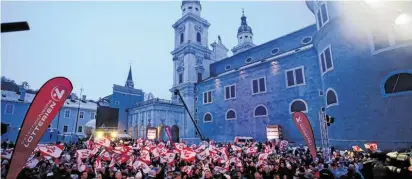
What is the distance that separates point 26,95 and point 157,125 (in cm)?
2625

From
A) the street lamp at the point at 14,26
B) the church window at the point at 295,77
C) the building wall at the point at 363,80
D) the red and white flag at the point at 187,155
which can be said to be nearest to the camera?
the street lamp at the point at 14,26

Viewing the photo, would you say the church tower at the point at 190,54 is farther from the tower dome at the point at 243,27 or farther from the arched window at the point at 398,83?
the arched window at the point at 398,83

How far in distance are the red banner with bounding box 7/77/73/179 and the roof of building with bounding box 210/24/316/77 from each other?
1144 inches

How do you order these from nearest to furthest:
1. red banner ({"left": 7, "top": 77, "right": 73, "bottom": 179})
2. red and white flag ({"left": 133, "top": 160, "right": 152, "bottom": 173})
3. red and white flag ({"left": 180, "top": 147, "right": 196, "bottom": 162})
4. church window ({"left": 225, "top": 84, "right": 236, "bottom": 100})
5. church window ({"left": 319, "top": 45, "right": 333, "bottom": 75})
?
red banner ({"left": 7, "top": 77, "right": 73, "bottom": 179}), red and white flag ({"left": 133, "top": 160, "right": 152, "bottom": 173}), red and white flag ({"left": 180, "top": 147, "right": 196, "bottom": 162}), church window ({"left": 319, "top": 45, "right": 333, "bottom": 75}), church window ({"left": 225, "top": 84, "right": 236, "bottom": 100})

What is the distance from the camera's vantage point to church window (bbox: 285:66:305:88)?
85.5ft

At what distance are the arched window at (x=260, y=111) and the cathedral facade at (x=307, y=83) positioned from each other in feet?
0.42

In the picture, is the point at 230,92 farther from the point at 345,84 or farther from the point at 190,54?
the point at 345,84

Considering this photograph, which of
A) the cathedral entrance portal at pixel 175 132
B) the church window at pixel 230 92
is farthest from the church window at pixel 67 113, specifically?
the church window at pixel 230 92

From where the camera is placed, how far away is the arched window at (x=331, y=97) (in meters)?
19.8

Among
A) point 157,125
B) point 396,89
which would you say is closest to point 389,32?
point 396,89

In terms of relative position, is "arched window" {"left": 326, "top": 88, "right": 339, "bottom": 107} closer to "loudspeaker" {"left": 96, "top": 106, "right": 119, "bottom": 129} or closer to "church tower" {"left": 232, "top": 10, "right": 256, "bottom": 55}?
"church tower" {"left": 232, "top": 10, "right": 256, "bottom": 55}

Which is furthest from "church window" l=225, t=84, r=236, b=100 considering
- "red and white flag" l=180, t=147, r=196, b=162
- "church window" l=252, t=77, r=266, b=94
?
"red and white flag" l=180, t=147, r=196, b=162

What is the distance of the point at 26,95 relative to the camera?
4338cm

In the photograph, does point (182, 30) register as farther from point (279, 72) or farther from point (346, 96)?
point (346, 96)
